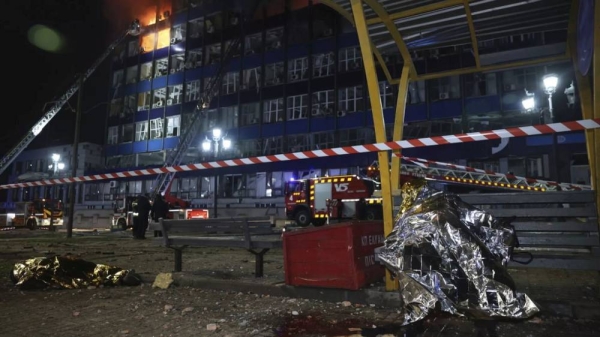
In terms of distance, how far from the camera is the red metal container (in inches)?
194

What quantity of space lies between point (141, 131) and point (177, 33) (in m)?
12.1

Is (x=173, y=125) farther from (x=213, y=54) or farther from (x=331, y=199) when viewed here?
(x=331, y=199)

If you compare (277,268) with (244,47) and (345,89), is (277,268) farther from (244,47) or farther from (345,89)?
(244,47)

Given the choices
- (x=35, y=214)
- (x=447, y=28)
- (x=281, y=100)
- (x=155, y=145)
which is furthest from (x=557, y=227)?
(x=155, y=145)

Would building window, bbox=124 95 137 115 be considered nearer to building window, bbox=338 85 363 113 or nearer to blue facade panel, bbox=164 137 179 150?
blue facade panel, bbox=164 137 179 150

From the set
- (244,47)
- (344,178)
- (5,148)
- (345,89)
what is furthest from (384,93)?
(5,148)

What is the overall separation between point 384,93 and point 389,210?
2849cm

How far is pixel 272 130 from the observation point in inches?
1485

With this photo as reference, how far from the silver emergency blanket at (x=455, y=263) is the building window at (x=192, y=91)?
41239 millimetres

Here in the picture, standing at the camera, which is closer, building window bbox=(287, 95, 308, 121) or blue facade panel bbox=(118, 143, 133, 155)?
building window bbox=(287, 95, 308, 121)

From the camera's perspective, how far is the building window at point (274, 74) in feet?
126

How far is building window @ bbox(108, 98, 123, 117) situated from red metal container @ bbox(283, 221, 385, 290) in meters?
49.4

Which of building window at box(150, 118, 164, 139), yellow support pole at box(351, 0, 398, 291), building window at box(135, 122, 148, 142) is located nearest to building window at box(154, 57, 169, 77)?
building window at box(150, 118, 164, 139)

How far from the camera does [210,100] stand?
41.2 meters
